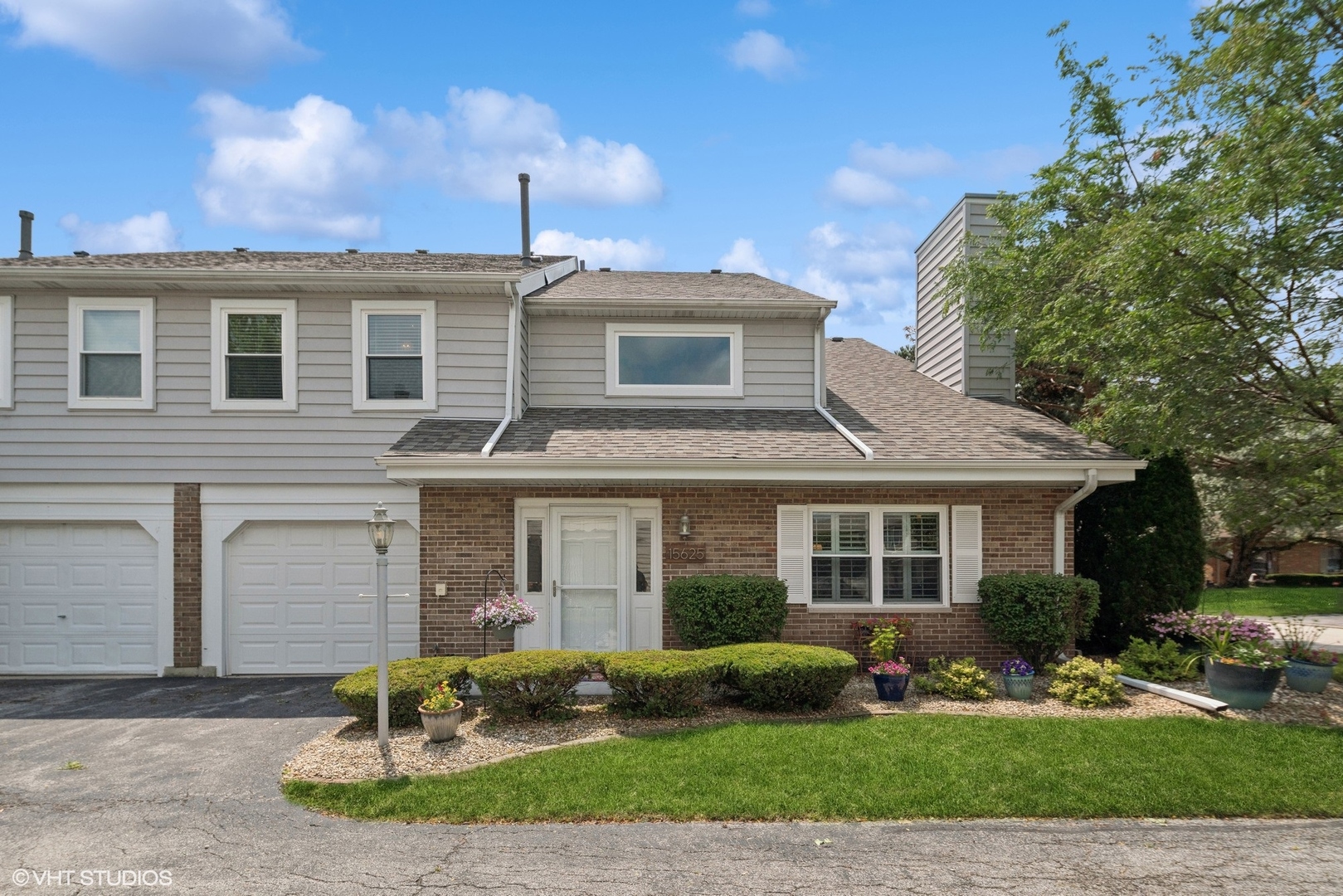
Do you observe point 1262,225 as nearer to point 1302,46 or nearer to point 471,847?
point 1302,46

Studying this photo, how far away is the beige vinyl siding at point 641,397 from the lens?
35.5 feet

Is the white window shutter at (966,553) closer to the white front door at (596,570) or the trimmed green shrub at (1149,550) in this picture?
the trimmed green shrub at (1149,550)

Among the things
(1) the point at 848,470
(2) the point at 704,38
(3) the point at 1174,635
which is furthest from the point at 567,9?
(3) the point at 1174,635

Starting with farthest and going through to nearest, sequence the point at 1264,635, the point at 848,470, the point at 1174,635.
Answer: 1. the point at 1174,635
2. the point at 848,470
3. the point at 1264,635

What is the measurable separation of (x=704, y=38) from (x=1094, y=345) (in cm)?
669

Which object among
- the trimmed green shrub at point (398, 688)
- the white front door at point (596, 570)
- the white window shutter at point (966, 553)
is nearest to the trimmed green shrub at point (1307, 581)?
the white window shutter at point (966, 553)

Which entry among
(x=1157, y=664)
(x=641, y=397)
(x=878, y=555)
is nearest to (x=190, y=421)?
(x=641, y=397)

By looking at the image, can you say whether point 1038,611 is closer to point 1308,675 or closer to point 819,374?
point 1308,675

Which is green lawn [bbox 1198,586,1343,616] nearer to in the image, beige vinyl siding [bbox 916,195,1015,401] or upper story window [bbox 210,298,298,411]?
beige vinyl siding [bbox 916,195,1015,401]

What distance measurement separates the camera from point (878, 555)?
371 inches

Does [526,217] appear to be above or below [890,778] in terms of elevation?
above

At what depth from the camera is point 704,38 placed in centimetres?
1023

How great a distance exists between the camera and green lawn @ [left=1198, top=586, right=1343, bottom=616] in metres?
18.3

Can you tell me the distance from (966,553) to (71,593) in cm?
1174
